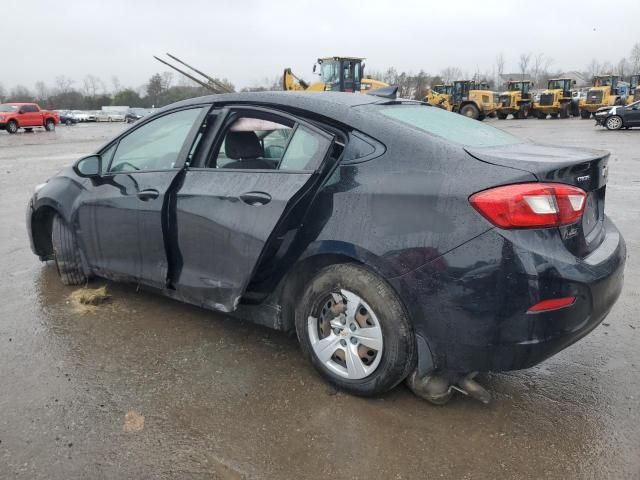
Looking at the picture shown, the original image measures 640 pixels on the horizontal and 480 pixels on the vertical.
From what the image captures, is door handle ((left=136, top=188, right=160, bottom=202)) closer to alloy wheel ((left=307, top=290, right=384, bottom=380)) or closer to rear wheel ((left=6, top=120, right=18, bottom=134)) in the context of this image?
alloy wheel ((left=307, top=290, right=384, bottom=380))

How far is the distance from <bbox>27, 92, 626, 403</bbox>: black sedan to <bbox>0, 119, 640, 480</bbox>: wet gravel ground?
0.24 meters

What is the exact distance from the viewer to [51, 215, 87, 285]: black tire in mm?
4172

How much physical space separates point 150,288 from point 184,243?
0.65 meters

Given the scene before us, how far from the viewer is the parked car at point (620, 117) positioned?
2334 centimetres

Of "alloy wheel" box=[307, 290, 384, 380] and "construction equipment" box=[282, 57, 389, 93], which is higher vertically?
"construction equipment" box=[282, 57, 389, 93]

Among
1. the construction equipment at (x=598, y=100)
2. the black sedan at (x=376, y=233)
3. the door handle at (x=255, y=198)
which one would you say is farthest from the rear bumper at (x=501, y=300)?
the construction equipment at (x=598, y=100)

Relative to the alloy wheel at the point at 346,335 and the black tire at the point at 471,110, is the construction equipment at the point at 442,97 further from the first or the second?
Result: the alloy wheel at the point at 346,335

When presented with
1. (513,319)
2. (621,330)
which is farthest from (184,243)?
(621,330)

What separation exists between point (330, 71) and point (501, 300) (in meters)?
25.3

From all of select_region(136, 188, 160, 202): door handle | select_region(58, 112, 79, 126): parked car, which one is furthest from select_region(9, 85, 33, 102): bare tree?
select_region(136, 188, 160, 202): door handle

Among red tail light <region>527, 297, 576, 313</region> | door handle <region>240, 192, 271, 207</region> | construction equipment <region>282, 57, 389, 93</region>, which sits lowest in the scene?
red tail light <region>527, 297, 576, 313</region>

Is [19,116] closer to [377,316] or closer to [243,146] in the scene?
[243,146]

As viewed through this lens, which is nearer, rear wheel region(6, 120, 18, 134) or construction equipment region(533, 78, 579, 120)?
rear wheel region(6, 120, 18, 134)

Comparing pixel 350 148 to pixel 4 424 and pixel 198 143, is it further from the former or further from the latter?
pixel 4 424
